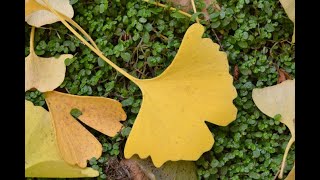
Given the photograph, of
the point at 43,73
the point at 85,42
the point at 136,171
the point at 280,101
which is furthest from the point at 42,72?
the point at 280,101

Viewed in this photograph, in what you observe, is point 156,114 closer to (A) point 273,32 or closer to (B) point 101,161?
(B) point 101,161

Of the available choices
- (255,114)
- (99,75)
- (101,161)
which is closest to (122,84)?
(99,75)

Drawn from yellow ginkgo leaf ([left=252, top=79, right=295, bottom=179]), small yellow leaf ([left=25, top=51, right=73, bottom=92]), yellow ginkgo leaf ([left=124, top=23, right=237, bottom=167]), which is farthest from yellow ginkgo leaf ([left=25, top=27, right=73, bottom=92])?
yellow ginkgo leaf ([left=252, top=79, right=295, bottom=179])

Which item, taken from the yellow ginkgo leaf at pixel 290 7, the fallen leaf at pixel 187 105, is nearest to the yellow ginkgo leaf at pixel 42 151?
the fallen leaf at pixel 187 105

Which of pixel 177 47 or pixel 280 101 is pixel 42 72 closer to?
pixel 177 47

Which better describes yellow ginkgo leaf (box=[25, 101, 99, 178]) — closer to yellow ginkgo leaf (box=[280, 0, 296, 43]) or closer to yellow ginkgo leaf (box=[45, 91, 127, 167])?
yellow ginkgo leaf (box=[45, 91, 127, 167])
